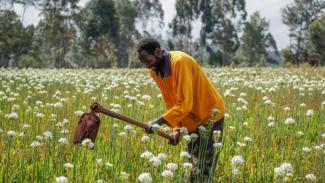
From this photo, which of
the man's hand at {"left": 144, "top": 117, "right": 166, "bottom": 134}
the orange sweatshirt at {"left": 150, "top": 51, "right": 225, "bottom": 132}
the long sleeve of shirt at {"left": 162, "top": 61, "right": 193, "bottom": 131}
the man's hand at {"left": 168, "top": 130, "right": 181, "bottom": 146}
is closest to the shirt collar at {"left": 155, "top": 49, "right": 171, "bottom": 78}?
the orange sweatshirt at {"left": 150, "top": 51, "right": 225, "bottom": 132}

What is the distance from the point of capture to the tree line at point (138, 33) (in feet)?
188

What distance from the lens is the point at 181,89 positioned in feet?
15.5

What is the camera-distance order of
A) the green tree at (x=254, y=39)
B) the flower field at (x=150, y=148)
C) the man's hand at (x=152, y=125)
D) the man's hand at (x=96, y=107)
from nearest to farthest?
the man's hand at (x=96, y=107) → the man's hand at (x=152, y=125) → the flower field at (x=150, y=148) → the green tree at (x=254, y=39)

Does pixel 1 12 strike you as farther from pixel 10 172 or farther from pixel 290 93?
pixel 10 172

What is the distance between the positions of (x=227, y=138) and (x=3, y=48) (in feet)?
160

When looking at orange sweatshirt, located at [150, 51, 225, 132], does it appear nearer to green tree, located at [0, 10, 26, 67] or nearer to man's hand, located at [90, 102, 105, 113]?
man's hand, located at [90, 102, 105, 113]

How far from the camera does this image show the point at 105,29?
60.2m

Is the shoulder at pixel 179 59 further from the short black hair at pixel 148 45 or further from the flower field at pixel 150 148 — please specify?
the flower field at pixel 150 148

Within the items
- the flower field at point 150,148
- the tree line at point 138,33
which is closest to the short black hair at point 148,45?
the flower field at point 150,148

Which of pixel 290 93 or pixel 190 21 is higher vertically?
pixel 190 21

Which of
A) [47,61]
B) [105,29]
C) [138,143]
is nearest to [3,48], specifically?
[105,29]

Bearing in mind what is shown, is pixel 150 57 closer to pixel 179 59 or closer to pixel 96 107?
pixel 179 59

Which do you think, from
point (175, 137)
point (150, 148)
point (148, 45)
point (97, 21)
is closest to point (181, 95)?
point (175, 137)

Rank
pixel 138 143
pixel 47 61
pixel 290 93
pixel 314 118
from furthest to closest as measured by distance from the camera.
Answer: pixel 47 61, pixel 290 93, pixel 314 118, pixel 138 143
